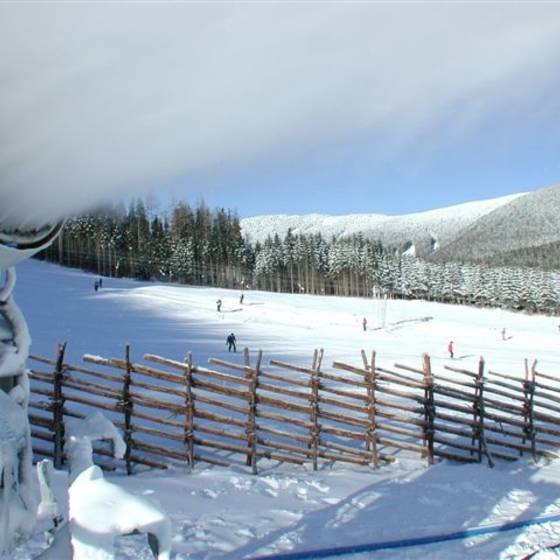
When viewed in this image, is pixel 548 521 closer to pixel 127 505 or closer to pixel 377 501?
pixel 377 501

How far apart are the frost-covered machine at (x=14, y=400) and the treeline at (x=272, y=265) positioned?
238 ft

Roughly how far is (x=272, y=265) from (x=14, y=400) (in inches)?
3507

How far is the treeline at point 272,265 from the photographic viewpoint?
8044 cm

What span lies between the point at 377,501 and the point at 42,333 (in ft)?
73.6

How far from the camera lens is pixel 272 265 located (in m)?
A: 91.9

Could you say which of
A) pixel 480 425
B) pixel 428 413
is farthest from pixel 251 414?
pixel 480 425

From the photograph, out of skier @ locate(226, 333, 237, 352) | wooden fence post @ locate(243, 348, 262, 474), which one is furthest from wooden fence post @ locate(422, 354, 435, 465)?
skier @ locate(226, 333, 237, 352)

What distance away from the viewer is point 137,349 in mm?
23891

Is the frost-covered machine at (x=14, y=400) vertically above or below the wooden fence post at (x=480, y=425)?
above

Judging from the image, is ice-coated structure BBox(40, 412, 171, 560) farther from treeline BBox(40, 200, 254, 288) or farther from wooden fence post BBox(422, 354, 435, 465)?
treeline BBox(40, 200, 254, 288)

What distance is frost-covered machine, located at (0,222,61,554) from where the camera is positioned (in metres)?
2.60

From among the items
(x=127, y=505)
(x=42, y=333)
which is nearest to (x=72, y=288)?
(x=42, y=333)

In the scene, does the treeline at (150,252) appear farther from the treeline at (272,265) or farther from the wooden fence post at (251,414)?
the wooden fence post at (251,414)

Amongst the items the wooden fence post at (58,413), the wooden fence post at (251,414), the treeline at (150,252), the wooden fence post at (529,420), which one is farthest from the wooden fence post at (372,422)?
the treeline at (150,252)
